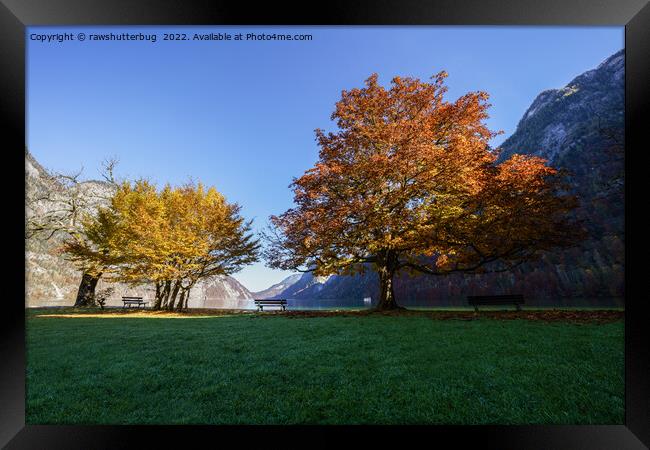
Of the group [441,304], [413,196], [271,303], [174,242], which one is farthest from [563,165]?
[174,242]

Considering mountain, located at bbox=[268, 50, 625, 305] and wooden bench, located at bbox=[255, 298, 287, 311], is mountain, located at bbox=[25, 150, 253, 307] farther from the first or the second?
mountain, located at bbox=[268, 50, 625, 305]

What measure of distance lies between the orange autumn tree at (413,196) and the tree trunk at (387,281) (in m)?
0.04

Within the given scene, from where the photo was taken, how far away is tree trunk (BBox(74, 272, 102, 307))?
58.9 feet

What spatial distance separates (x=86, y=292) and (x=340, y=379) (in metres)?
20.1

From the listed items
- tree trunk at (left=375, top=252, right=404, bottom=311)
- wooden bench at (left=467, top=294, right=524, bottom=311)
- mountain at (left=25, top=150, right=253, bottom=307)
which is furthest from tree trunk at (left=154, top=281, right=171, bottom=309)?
wooden bench at (left=467, top=294, right=524, bottom=311)

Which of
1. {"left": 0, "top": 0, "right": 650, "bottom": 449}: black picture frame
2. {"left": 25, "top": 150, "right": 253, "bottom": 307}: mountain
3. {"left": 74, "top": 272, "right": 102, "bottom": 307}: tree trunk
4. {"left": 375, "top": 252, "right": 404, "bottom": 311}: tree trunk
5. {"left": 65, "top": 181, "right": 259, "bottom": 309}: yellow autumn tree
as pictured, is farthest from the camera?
{"left": 74, "top": 272, "right": 102, "bottom": 307}: tree trunk

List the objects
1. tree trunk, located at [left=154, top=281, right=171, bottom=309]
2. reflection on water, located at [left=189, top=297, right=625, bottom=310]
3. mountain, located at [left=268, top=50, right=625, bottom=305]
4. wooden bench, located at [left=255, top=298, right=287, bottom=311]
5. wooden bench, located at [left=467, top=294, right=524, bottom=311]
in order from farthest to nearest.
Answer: mountain, located at [left=268, top=50, right=625, bottom=305] < tree trunk, located at [left=154, top=281, right=171, bottom=309] < wooden bench, located at [left=255, top=298, right=287, bottom=311] < reflection on water, located at [left=189, top=297, right=625, bottom=310] < wooden bench, located at [left=467, top=294, right=524, bottom=311]

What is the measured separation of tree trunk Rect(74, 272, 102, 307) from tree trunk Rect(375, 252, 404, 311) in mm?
16829

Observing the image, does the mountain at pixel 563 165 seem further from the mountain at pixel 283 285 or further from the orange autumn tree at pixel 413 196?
the orange autumn tree at pixel 413 196

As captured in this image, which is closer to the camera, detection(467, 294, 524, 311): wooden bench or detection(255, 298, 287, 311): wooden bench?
detection(467, 294, 524, 311): wooden bench

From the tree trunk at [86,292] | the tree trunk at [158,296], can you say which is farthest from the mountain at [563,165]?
the tree trunk at [86,292]
